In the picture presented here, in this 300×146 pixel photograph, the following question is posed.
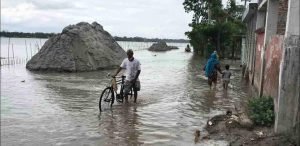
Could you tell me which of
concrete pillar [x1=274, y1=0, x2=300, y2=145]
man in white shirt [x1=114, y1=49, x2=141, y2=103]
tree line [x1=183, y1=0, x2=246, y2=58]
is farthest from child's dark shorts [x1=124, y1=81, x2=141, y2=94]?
tree line [x1=183, y1=0, x2=246, y2=58]

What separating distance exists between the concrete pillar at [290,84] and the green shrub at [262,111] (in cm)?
78

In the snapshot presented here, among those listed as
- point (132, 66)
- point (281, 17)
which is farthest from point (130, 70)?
point (281, 17)

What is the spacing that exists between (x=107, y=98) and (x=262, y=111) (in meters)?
4.66

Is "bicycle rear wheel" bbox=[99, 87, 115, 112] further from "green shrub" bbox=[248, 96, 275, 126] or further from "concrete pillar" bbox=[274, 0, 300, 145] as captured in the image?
"concrete pillar" bbox=[274, 0, 300, 145]

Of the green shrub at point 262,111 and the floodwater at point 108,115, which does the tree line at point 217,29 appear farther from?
the green shrub at point 262,111

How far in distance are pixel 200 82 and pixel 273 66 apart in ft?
29.8

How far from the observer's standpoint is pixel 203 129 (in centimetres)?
902

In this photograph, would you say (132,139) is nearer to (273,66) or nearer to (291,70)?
(291,70)

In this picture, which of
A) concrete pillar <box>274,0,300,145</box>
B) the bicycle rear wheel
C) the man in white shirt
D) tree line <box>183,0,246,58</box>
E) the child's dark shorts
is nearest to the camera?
concrete pillar <box>274,0,300,145</box>

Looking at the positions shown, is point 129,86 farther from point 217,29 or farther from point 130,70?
point 217,29

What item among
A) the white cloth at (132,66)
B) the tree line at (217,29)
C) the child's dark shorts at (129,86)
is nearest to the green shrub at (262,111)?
the white cloth at (132,66)

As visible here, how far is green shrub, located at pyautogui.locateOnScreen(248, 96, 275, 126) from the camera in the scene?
818 cm

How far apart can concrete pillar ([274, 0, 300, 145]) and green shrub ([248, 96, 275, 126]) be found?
2.56 ft

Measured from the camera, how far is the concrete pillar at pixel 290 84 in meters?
7.01
